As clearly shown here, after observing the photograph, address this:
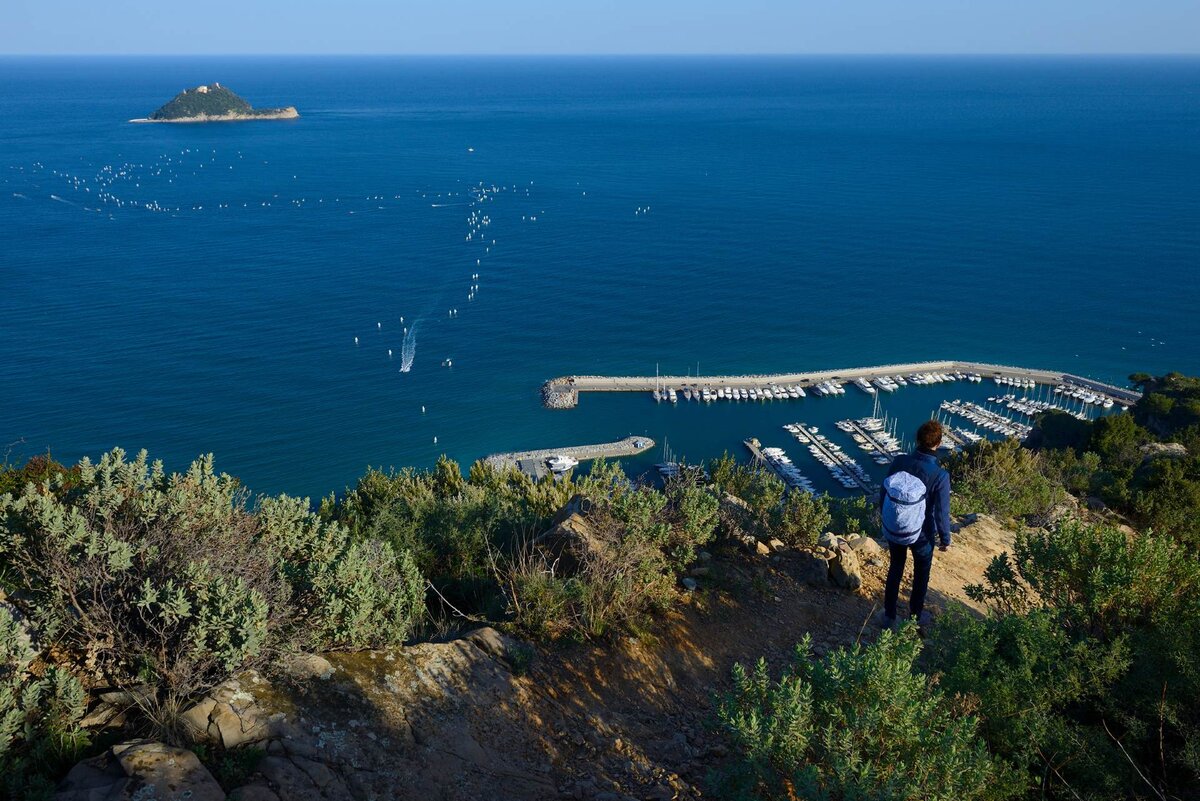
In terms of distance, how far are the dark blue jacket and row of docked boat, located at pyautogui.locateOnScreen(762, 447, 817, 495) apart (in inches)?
1403

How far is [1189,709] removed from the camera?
17.4ft

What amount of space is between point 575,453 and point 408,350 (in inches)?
758

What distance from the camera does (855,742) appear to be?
448cm

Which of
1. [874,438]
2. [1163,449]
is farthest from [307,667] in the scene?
[874,438]

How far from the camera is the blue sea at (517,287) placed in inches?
1964

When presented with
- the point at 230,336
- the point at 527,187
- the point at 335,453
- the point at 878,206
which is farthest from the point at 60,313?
the point at 878,206

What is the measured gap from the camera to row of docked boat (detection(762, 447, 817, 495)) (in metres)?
42.7

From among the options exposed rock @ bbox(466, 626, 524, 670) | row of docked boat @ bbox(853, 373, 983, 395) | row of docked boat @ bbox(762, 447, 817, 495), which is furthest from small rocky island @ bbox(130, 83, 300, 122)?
exposed rock @ bbox(466, 626, 524, 670)

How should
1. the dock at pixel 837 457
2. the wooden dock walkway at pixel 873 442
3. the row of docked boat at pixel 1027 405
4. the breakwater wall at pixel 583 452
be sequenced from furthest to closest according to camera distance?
the row of docked boat at pixel 1027 405, the wooden dock walkway at pixel 873 442, the breakwater wall at pixel 583 452, the dock at pixel 837 457

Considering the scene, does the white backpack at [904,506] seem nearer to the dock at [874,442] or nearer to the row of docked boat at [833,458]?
the row of docked boat at [833,458]

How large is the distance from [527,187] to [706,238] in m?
31.1

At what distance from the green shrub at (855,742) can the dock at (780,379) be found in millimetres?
47870

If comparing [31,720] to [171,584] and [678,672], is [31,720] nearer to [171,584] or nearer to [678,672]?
[171,584]

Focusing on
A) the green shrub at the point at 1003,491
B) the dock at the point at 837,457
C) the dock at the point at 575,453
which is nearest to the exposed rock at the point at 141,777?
the green shrub at the point at 1003,491
